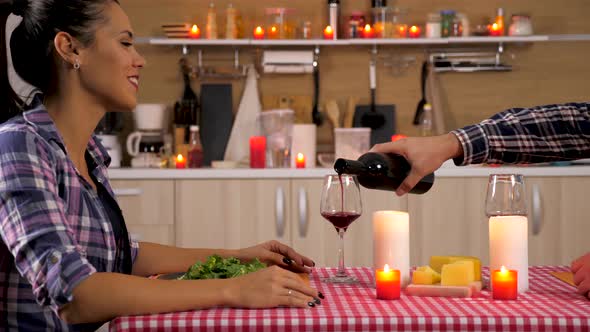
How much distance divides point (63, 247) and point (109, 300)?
0.13 meters

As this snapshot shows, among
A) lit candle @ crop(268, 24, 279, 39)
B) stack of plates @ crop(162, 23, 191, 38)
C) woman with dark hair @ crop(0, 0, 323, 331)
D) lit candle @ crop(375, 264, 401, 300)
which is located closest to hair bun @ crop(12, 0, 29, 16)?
woman with dark hair @ crop(0, 0, 323, 331)

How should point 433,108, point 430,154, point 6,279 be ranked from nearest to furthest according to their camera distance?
point 6,279
point 430,154
point 433,108

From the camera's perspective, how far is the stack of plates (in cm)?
477

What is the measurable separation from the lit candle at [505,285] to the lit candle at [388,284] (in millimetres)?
186

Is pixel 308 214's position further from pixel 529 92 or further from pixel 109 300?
pixel 109 300

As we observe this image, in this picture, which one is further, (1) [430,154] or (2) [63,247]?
(1) [430,154]

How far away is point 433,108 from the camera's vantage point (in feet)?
16.1

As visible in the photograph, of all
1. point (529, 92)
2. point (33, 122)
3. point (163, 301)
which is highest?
point (529, 92)

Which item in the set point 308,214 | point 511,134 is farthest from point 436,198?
point 511,134

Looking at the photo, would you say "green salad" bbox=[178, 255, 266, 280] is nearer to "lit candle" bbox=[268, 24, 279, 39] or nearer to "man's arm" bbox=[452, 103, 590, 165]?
"man's arm" bbox=[452, 103, 590, 165]

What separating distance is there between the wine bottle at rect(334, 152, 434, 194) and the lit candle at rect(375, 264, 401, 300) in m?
0.24

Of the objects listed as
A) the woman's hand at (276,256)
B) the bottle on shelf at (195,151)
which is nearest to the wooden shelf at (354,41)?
the bottle on shelf at (195,151)

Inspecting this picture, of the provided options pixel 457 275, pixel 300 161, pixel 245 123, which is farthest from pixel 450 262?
pixel 245 123

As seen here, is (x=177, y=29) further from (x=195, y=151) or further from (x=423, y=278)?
(x=423, y=278)
